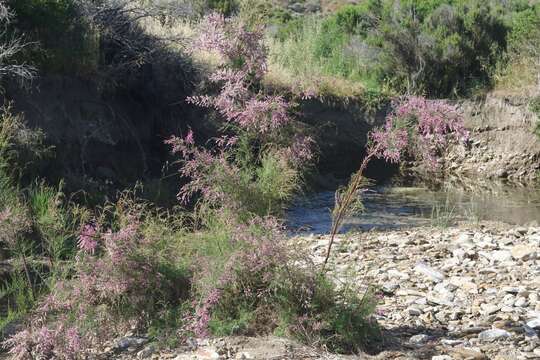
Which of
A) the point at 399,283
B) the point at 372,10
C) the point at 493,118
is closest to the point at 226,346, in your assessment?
the point at 399,283

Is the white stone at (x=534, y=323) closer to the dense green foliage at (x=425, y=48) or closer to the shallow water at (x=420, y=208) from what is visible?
the shallow water at (x=420, y=208)

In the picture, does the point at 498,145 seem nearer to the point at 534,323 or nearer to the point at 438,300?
the point at 438,300

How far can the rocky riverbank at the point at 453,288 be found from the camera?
533 centimetres

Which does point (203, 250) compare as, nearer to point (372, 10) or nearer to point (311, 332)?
point (311, 332)

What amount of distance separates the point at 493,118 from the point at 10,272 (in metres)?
11.6

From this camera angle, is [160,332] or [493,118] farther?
[493,118]

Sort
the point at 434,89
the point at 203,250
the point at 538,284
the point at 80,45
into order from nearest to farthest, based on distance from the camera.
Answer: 1. the point at 203,250
2. the point at 538,284
3. the point at 80,45
4. the point at 434,89

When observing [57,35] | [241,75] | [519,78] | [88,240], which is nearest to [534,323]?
[241,75]

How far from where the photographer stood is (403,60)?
1778 centimetres

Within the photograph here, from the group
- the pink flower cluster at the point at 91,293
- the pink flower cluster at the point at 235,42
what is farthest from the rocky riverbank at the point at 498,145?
the pink flower cluster at the point at 91,293

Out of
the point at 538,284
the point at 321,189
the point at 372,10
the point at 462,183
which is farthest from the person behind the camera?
the point at 372,10

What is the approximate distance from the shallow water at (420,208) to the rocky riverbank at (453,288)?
1.81 meters

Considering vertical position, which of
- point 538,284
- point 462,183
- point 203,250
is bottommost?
point 462,183

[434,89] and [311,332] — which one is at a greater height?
[311,332]
